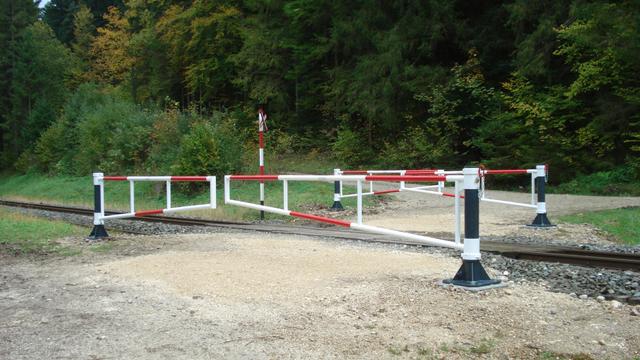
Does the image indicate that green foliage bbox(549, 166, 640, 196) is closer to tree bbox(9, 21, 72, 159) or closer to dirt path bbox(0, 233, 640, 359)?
dirt path bbox(0, 233, 640, 359)

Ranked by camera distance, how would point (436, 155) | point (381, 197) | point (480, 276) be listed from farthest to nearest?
point (436, 155), point (381, 197), point (480, 276)

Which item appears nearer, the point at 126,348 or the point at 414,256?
the point at 126,348

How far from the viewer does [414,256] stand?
899cm

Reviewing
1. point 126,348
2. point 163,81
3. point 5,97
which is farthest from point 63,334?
point 5,97

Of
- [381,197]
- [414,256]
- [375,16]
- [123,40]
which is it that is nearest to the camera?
[414,256]

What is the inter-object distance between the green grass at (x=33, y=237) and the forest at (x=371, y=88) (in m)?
13.3

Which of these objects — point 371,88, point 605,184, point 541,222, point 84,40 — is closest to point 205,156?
point 371,88

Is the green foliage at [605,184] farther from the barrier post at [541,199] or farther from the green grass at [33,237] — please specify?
the green grass at [33,237]

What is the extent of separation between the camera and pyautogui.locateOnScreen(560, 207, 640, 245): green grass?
523 inches

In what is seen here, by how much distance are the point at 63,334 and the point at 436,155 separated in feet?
91.4

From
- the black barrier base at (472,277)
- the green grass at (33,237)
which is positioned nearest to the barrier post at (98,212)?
the green grass at (33,237)

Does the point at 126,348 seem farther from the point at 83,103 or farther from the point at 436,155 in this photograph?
the point at 83,103

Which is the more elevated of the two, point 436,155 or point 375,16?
point 375,16

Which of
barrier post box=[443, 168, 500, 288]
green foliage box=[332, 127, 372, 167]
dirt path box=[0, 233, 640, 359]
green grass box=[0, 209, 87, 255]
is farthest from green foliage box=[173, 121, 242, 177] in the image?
barrier post box=[443, 168, 500, 288]
